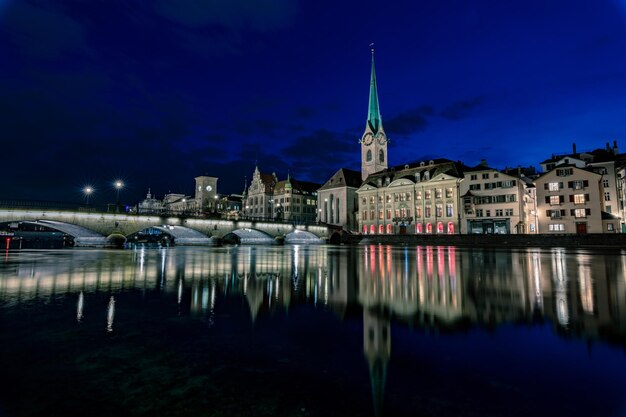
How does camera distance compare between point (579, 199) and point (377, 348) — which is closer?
point (377, 348)

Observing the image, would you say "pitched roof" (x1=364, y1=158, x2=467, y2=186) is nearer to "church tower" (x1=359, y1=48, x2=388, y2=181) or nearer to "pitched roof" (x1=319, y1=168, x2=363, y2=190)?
"pitched roof" (x1=319, y1=168, x2=363, y2=190)

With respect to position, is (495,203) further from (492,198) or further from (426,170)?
(426,170)

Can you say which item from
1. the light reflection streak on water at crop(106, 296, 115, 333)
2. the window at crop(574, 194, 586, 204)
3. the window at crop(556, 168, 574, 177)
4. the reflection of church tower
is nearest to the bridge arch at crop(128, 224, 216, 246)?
the light reflection streak on water at crop(106, 296, 115, 333)

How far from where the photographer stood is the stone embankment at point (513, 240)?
5021cm

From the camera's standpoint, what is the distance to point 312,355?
476cm

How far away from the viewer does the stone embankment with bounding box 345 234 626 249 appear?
50206mm

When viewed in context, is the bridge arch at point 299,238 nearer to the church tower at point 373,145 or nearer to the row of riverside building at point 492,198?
the row of riverside building at point 492,198

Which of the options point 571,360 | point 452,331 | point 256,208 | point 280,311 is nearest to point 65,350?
point 280,311

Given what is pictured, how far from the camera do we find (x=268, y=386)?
3.71 m

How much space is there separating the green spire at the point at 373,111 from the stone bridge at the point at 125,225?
5064 cm

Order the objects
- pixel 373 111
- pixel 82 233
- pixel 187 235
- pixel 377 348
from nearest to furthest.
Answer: pixel 377 348
pixel 82 233
pixel 187 235
pixel 373 111

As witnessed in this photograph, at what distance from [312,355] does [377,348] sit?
1.02 m

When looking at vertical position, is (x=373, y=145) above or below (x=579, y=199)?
above

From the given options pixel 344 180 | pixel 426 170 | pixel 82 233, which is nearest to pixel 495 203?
pixel 426 170
